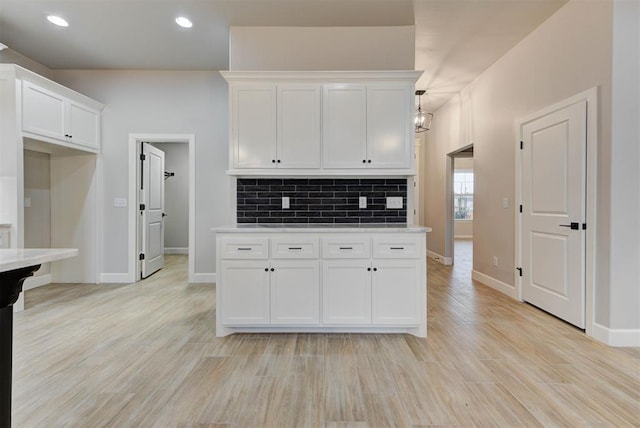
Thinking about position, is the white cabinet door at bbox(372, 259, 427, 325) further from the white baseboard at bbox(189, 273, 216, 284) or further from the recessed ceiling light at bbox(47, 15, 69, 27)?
the recessed ceiling light at bbox(47, 15, 69, 27)

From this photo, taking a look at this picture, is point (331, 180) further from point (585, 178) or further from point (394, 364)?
point (585, 178)

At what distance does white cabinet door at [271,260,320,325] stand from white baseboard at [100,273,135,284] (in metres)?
2.92

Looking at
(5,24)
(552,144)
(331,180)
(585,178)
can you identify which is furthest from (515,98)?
(5,24)

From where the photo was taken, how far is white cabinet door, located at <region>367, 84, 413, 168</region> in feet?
9.73

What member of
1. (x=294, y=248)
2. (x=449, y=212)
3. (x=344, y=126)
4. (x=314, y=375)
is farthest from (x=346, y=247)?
(x=449, y=212)

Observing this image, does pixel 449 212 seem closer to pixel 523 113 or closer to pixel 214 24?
pixel 523 113

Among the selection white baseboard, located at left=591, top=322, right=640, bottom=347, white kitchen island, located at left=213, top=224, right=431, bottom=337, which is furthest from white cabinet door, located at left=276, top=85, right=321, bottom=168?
white baseboard, located at left=591, top=322, right=640, bottom=347

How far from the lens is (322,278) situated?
8.86 ft

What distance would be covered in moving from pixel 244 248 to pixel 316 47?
7.19 ft

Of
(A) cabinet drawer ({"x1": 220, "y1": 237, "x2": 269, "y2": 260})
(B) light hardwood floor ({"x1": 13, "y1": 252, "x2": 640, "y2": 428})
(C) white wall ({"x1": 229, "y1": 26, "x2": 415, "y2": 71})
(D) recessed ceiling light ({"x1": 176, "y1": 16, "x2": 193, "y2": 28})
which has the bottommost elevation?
(B) light hardwood floor ({"x1": 13, "y1": 252, "x2": 640, "y2": 428})

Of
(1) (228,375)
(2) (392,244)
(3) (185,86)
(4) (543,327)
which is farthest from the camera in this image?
(3) (185,86)

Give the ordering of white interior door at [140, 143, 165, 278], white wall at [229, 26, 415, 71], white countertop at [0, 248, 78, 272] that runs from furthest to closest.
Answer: white interior door at [140, 143, 165, 278], white wall at [229, 26, 415, 71], white countertop at [0, 248, 78, 272]

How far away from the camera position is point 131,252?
4504 mm

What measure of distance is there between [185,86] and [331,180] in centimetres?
274
